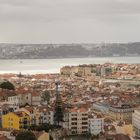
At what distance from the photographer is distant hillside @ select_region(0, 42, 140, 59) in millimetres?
109062

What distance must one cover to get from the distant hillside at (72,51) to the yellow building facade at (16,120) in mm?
92189

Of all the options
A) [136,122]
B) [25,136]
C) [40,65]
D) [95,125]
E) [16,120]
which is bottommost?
[40,65]

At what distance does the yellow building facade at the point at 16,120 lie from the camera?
46.2 ft

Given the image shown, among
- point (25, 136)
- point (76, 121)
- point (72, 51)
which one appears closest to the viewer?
point (25, 136)

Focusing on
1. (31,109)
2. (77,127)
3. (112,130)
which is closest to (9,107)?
(31,109)

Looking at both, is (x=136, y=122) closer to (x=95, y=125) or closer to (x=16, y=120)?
(x=95, y=125)

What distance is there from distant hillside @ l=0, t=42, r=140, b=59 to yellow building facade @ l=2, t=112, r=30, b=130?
302ft

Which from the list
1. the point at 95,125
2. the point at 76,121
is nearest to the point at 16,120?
the point at 76,121

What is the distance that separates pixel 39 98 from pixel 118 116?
367 centimetres

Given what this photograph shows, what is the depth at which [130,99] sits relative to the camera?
22156 mm

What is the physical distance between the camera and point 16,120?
556 inches

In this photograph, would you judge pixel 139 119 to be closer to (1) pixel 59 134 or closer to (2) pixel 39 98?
(1) pixel 59 134

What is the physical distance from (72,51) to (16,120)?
97498 millimetres

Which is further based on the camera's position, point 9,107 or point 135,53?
point 135,53
